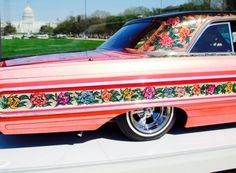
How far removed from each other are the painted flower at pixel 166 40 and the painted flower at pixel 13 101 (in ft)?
4.35

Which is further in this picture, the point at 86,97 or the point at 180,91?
the point at 180,91

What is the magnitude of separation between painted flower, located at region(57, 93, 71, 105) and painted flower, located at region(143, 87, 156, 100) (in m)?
0.58

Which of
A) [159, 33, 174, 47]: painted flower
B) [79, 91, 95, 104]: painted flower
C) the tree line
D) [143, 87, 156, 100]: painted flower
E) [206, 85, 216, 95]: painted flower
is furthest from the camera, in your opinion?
the tree line

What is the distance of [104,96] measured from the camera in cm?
292

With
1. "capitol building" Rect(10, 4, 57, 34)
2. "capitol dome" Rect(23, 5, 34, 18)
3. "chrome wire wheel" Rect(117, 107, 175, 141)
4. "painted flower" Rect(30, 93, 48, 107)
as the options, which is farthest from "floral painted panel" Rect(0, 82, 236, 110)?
"capitol dome" Rect(23, 5, 34, 18)

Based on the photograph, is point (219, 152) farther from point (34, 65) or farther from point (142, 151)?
point (34, 65)

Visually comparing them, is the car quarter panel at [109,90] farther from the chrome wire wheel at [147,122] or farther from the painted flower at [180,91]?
the chrome wire wheel at [147,122]

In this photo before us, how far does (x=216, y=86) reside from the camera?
3258 millimetres

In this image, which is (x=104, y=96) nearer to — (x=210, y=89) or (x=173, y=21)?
(x=210, y=89)

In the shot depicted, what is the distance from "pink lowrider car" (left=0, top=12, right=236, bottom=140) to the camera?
2.79m

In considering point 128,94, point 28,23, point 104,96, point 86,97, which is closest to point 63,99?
point 86,97

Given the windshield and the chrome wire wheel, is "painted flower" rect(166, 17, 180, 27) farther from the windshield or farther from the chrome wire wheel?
the chrome wire wheel

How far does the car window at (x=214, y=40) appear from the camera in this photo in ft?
11.3

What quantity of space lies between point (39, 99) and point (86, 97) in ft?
1.11
